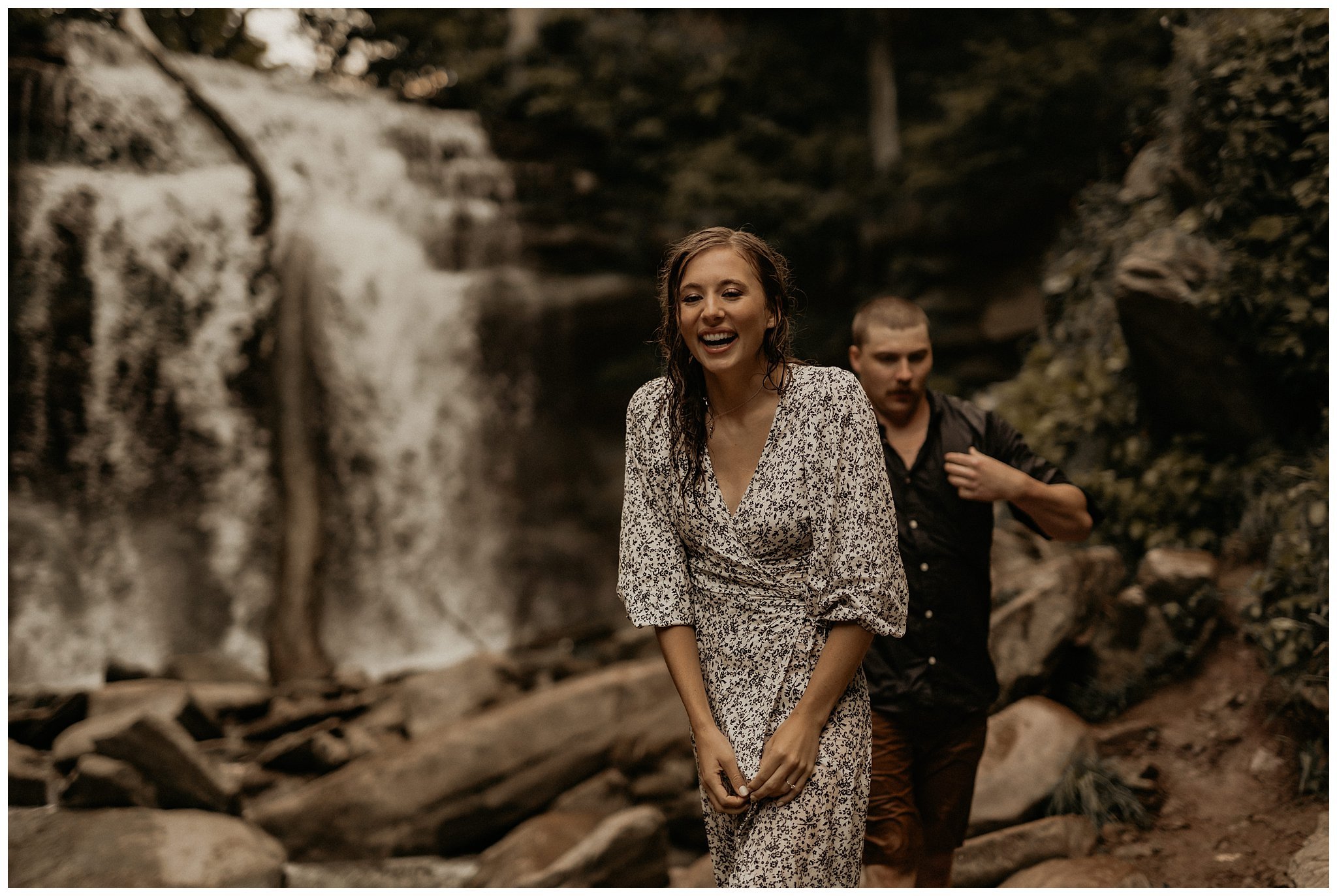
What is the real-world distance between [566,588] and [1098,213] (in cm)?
644

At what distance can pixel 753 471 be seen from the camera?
76.8 inches

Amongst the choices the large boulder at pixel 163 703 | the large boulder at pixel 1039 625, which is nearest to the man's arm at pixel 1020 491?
the large boulder at pixel 1039 625

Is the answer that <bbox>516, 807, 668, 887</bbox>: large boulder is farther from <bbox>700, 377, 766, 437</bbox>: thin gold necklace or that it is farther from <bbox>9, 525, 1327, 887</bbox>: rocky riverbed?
<bbox>700, 377, 766, 437</bbox>: thin gold necklace

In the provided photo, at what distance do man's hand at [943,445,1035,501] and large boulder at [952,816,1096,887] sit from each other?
208cm

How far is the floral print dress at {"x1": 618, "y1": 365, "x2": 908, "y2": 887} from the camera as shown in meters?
1.85

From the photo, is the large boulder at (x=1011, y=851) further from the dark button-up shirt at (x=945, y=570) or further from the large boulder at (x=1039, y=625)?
the dark button-up shirt at (x=945, y=570)

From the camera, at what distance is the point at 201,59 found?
10.4 m

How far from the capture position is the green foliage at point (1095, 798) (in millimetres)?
4273

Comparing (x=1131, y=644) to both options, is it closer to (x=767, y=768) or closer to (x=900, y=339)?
(x=900, y=339)

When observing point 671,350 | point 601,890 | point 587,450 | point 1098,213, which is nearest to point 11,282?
point 587,450

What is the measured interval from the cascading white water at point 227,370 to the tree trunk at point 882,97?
14.4 feet

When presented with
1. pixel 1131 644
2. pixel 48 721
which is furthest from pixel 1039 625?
pixel 48 721

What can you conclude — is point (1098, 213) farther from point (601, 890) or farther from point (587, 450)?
point (601, 890)

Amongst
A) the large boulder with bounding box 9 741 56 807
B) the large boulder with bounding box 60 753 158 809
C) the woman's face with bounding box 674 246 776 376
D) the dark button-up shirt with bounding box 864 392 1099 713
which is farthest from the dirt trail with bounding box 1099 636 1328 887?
the large boulder with bounding box 9 741 56 807
